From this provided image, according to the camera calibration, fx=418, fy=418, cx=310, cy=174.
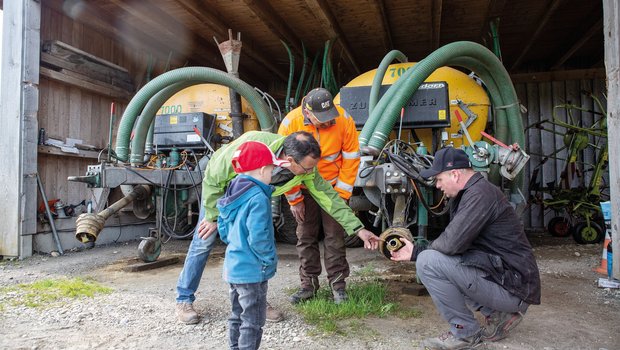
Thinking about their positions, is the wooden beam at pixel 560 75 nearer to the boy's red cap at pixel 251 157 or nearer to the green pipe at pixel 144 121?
the green pipe at pixel 144 121

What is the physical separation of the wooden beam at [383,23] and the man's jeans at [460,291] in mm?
4600

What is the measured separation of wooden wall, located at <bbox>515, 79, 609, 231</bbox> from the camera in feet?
25.8

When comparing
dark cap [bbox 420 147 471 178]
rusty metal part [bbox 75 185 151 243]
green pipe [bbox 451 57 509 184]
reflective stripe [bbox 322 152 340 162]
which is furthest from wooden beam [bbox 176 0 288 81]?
dark cap [bbox 420 147 471 178]

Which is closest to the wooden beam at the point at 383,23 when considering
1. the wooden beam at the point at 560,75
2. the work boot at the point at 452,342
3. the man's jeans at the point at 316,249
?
the wooden beam at the point at 560,75

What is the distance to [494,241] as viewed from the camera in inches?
83.0

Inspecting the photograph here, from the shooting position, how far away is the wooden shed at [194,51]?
482 centimetres

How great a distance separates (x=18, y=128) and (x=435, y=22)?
577 cm

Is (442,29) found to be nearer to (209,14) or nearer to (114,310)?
(209,14)

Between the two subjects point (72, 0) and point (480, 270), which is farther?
point (72, 0)

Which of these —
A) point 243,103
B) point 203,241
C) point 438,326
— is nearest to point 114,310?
point 203,241

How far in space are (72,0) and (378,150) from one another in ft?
16.0

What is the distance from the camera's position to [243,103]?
18.7 ft

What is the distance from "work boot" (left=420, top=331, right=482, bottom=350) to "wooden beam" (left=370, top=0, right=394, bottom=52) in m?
4.83

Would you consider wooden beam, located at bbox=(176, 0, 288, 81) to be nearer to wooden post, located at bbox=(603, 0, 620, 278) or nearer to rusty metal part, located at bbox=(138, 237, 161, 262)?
rusty metal part, located at bbox=(138, 237, 161, 262)
